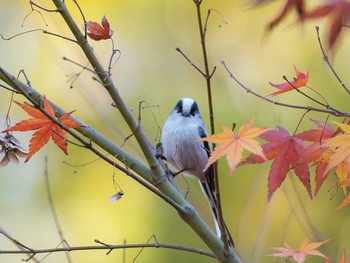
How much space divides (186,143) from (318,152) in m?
0.94

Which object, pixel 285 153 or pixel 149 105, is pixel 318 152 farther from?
pixel 149 105

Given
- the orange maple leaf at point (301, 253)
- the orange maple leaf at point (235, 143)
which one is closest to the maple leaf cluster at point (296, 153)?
the orange maple leaf at point (235, 143)

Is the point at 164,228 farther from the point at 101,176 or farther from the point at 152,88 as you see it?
the point at 152,88

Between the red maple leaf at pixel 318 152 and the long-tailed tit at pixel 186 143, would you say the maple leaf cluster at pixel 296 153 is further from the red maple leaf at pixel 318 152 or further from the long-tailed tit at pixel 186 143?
the long-tailed tit at pixel 186 143

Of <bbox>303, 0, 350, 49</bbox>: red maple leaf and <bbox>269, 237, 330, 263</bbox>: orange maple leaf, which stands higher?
<bbox>303, 0, 350, 49</bbox>: red maple leaf

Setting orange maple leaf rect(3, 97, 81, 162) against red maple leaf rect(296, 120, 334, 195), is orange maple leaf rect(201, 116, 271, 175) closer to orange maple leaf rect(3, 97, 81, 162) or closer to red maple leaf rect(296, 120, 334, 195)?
red maple leaf rect(296, 120, 334, 195)

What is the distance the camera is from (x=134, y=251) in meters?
2.94

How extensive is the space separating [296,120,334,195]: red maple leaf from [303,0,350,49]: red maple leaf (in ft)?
1.45

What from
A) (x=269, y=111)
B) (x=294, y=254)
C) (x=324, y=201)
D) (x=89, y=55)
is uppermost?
(x=89, y=55)

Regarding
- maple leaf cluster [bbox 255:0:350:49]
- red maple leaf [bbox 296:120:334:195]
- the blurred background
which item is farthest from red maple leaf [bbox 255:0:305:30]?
the blurred background

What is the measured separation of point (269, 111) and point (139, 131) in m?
2.01

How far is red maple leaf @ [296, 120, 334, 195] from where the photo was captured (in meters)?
1.07

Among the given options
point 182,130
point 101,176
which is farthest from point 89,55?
point 101,176

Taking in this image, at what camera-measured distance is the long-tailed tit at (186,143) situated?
1.98 metres
